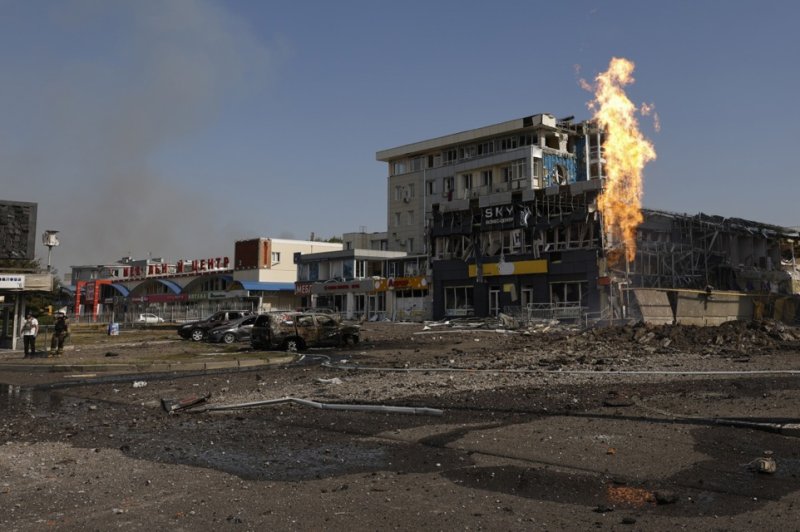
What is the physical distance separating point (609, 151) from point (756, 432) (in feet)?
128

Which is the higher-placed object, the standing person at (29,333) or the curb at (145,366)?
the standing person at (29,333)

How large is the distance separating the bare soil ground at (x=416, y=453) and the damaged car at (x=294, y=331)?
29.2 ft

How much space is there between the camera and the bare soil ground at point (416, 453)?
5.54 m

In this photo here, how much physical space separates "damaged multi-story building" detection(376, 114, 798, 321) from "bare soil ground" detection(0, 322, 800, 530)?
27196 mm

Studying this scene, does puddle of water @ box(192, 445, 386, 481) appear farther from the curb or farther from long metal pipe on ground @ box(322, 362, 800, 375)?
the curb

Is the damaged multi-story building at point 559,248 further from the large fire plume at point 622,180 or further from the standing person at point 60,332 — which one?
the standing person at point 60,332

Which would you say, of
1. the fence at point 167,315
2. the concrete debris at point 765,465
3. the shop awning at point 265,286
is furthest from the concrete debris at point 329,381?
the shop awning at point 265,286

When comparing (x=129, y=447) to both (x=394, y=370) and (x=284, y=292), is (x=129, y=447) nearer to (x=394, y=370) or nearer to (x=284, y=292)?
(x=394, y=370)

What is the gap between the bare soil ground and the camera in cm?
554

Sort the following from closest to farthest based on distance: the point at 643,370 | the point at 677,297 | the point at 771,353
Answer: the point at 643,370, the point at 771,353, the point at 677,297

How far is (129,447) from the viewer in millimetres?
8477

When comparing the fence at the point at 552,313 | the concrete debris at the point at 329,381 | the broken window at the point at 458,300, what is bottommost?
the concrete debris at the point at 329,381

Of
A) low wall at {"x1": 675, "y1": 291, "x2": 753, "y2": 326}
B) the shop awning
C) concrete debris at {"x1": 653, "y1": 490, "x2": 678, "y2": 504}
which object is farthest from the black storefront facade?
concrete debris at {"x1": 653, "y1": 490, "x2": 678, "y2": 504}

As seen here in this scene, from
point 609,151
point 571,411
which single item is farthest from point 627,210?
point 571,411
